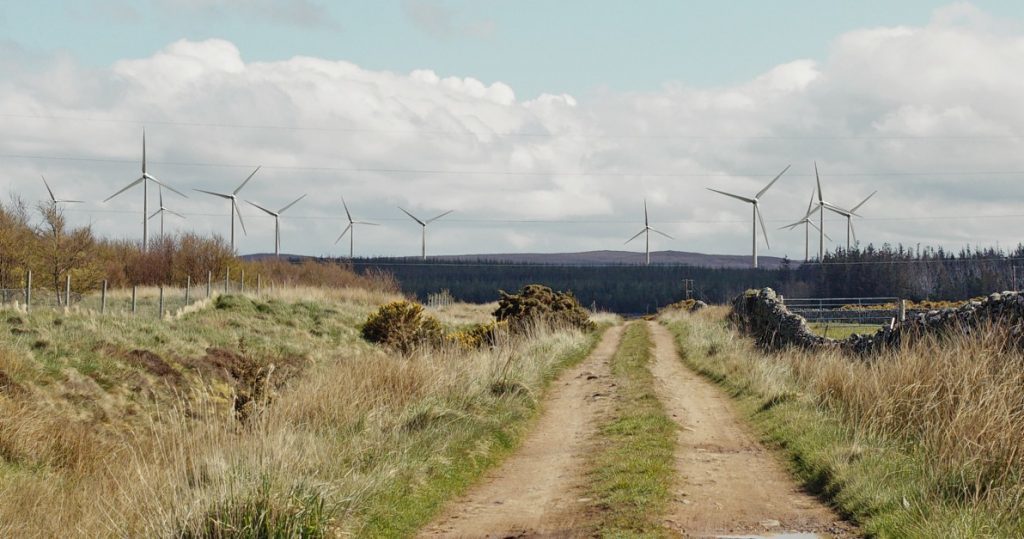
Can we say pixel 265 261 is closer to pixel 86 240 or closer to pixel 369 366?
pixel 86 240

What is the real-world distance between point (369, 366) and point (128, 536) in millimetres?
9344

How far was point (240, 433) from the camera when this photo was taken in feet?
42.0

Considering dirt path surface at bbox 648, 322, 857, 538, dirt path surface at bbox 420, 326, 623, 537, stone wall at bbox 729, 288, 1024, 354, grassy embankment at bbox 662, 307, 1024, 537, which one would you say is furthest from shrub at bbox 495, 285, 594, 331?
grassy embankment at bbox 662, 307, 1024, 537

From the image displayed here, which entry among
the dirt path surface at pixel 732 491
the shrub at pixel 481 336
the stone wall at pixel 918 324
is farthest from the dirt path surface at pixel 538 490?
the shrub at pixel 481 336

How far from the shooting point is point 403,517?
1099cm

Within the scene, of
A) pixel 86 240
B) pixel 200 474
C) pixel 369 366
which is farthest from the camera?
pixel 86 240

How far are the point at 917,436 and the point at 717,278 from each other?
143 m

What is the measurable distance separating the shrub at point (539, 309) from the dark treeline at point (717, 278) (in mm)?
71127

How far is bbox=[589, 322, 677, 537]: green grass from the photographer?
10508mm

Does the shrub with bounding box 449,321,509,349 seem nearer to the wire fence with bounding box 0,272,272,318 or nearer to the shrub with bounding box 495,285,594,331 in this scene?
the shrub with bounding box 495,285,594,331

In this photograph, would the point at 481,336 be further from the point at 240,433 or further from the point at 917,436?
the point at 917,436

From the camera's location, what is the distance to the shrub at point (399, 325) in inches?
1657

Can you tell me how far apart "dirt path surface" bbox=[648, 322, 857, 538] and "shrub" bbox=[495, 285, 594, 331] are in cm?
2465

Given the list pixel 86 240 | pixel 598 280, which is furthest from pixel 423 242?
pixel 86 240
